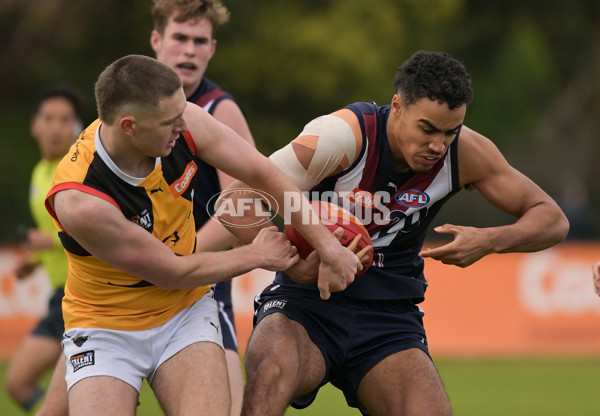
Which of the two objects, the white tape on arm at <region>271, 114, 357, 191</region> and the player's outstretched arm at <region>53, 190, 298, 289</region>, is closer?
the player's outstretched arm at <region>53, 190, 298, 289</region>

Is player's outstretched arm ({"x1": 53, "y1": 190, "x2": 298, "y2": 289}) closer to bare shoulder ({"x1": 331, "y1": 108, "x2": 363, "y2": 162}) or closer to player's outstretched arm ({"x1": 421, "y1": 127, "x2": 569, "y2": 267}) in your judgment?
bare shoulder ({"x1": 331, "y1": 108, "x2": 363, "y2": 162})

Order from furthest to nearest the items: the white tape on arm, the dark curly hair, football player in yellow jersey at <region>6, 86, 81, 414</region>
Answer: football player in yellow jersey at <region>6, 86, 81, 414</region>
the white tape on arm
the dark curly hair

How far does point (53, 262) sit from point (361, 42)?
44.1 ft

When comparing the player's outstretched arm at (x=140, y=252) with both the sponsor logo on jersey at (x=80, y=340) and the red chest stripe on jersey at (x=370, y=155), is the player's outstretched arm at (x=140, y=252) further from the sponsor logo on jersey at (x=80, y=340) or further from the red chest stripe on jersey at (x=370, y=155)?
the red chest stripe on jersey at (x=370, y=155)

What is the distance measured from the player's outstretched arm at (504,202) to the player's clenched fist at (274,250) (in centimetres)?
101

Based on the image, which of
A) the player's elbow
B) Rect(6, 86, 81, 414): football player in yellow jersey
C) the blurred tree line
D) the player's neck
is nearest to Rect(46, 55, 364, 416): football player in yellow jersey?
the player's elbow

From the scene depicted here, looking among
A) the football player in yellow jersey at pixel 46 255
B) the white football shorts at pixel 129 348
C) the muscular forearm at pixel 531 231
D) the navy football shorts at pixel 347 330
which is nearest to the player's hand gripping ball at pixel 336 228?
the navy football shorts at pixel 347 330

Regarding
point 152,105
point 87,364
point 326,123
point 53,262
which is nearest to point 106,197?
point 152,105

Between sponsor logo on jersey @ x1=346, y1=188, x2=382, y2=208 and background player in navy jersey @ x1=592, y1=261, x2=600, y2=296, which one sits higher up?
sponsor logo on jersey @ x1=346, y1=188, x2=382, y2=208

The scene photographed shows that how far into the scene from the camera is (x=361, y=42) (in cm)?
2092

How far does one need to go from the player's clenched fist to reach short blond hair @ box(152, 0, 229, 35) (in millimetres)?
2204

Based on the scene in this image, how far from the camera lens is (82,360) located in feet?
16.8

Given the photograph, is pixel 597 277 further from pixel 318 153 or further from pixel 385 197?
pixel 318 153

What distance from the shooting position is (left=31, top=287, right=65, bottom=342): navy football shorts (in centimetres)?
805
